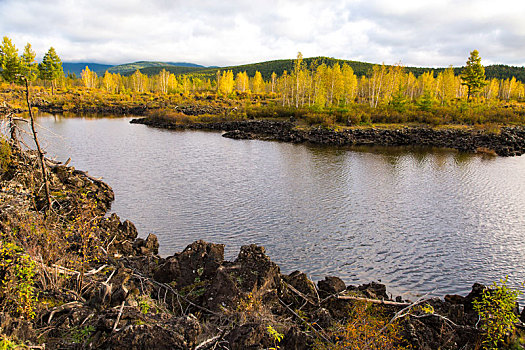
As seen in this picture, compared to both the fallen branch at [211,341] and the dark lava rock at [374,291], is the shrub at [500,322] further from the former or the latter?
the fallen branch at [211,341]

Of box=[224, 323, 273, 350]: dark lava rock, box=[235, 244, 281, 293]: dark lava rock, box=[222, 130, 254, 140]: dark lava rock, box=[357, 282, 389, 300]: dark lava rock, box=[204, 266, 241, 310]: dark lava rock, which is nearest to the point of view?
box=[224, 323, 273, 350]: dark lava rock

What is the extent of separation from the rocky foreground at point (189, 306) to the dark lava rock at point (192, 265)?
0.03 metres

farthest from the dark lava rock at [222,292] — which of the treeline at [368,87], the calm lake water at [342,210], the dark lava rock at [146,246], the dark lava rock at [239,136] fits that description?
the treeline at [368,87]

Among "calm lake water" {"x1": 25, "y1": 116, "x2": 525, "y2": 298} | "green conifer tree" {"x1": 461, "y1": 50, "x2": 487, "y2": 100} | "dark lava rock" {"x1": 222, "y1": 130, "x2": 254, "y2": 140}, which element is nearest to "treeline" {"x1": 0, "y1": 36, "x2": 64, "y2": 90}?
"dark lava rock" {"x1": 222, "y1": 130, "x2": 254, "y2": 140}

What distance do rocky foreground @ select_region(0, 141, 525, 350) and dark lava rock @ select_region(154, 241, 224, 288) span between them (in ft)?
0.10

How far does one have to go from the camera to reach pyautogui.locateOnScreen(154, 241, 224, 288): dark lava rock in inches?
383

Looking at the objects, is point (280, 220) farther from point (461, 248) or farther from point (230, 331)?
point (230, 331)

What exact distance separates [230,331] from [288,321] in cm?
186

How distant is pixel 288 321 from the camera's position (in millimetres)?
7637

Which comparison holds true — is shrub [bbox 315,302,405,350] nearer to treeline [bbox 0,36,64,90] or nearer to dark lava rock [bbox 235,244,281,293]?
dark lava rock [bbox 235,244,281,293]

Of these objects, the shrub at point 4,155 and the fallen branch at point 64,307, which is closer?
the fallen branch at point 64,307

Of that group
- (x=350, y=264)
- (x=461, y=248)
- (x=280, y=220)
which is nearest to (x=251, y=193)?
(x=280, y=220)

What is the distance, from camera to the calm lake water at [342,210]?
43.9ft

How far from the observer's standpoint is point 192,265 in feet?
33.2
